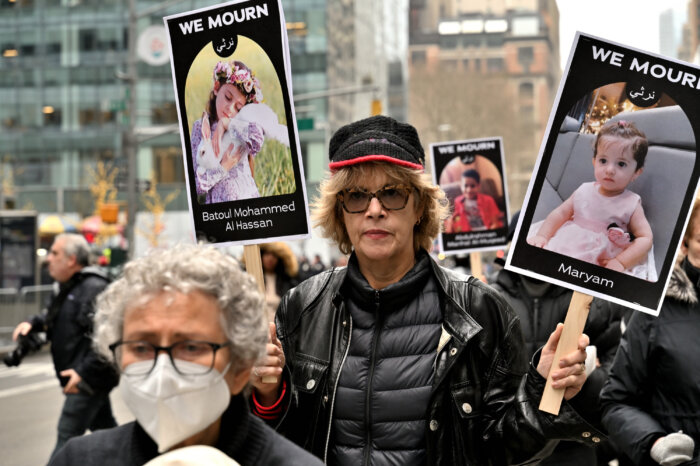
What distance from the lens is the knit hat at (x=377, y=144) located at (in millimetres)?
3611

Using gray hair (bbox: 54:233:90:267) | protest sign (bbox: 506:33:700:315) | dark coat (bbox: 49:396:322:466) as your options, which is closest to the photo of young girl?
protest sign (bbox: 506:33:700:315)

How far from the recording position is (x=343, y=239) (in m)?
3.94

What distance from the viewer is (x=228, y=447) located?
2.36 meters

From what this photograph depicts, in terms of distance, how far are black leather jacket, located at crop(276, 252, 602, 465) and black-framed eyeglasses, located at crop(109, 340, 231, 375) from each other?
1170 mm

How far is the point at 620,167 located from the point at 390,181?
2.44 ft

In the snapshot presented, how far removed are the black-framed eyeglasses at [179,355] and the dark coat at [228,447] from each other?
16 cm

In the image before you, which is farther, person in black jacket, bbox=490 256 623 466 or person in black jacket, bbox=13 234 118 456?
→ person in black jacket, bbox=13 234 118 456

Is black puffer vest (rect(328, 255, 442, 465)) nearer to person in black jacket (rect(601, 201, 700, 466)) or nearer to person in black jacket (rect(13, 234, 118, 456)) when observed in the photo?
person in black jacket (rect(601, 201, 700, 466))

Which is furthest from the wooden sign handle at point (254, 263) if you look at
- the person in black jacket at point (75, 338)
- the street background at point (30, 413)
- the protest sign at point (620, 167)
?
the street background at point (30, 413)

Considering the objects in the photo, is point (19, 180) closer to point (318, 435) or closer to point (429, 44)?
point (318, 435)

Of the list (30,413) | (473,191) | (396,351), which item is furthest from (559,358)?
(30,413)

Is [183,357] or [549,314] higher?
[183,357]

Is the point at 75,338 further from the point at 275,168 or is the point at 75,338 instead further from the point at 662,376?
the point at 662,376

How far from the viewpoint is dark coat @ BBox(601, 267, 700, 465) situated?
4.36 metres
